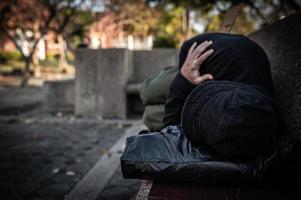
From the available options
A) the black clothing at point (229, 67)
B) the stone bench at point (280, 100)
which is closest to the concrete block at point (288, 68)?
the stone bench at point (280, 100)

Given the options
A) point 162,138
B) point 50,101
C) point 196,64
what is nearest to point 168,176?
point 162,138

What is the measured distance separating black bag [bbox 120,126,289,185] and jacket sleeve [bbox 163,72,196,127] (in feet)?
1.45

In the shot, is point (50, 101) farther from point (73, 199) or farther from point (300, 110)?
point (300, 110)

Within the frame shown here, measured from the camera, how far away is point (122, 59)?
696 cm

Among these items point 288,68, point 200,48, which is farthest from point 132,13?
point 288,68

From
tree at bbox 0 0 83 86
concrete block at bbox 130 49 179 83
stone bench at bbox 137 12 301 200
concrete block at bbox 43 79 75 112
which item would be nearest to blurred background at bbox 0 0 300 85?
tree at bbox 0 0 83 86

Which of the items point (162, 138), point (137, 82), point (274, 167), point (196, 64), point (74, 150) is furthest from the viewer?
point (137, 82)

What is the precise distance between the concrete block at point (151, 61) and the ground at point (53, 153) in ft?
4.79

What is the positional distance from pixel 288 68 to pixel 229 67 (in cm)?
40

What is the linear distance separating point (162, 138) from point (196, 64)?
1.88 ft

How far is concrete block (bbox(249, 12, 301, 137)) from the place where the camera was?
1.86 m

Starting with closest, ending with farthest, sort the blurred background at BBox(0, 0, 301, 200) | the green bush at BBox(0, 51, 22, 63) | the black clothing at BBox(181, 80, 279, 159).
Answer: the black clothing at BBox(181, 80, 279, 159)
the blurred background at BBox(0, 0, 301, 200)
the green bush at BBox(0, 51, 22, 63)

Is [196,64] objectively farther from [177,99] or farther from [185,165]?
[185,165]

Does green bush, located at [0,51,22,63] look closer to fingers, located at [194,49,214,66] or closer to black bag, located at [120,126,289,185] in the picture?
fingers, located at [194,49,214,66]
